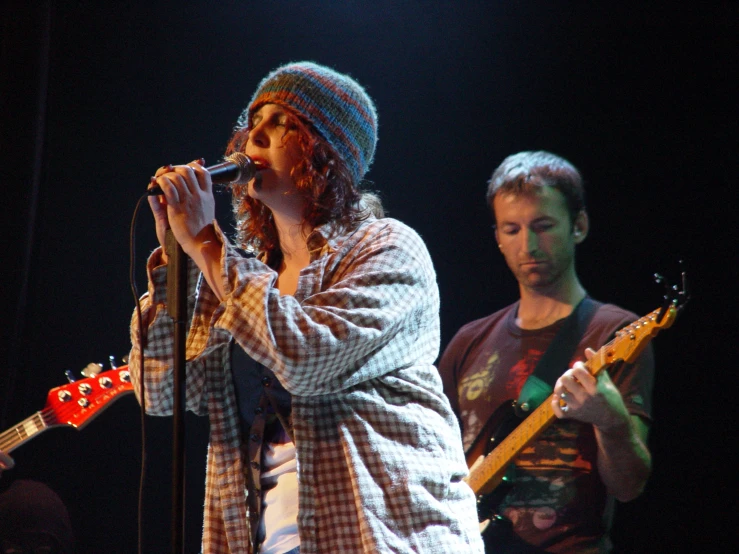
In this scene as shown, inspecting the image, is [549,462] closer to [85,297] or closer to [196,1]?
[85,297]

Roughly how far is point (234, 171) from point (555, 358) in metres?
1.62

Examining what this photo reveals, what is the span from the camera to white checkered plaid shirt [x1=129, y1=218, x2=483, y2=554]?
128 cm

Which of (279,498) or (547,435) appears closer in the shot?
(279,498)

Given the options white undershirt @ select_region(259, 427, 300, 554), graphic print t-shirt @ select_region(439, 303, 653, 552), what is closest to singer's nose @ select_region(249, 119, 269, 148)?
white undershirt @ select_region(259, 427, 300, 554)

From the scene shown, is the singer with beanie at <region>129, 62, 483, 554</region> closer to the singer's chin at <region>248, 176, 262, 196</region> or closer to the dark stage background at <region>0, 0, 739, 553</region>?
the singer's chin at <region>248, 176, 262, 196</region>

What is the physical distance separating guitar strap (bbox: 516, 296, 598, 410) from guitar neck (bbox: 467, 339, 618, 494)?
2.0 inches

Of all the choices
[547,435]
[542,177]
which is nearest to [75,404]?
[547,435]

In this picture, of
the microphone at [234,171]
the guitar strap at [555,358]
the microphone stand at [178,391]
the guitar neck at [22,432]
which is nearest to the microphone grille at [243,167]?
the microphone at [234,171]

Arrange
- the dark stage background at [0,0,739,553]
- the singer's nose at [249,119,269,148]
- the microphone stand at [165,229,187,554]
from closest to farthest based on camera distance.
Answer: the microphone stand at [165,229,187,554] < the singer's nose at [249,119,269,148] < the dark stage background at [0,0,739,553]

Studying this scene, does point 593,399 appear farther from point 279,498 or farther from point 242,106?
point 242,106

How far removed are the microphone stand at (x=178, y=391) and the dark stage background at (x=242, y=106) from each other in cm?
188

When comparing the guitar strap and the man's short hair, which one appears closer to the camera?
the guitar strap

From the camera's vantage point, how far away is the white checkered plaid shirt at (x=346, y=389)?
128 cm

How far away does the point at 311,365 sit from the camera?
1255 mm
